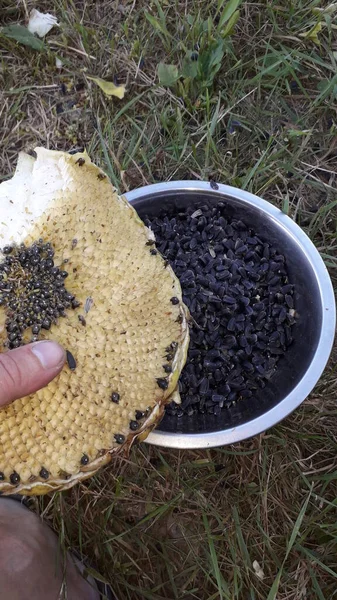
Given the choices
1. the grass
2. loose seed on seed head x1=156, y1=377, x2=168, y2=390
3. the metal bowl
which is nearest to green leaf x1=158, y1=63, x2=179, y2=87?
the grass

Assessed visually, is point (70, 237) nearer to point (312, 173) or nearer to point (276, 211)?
point (276, 211)

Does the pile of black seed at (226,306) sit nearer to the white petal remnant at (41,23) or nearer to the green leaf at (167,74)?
the green leaf at (167,74)

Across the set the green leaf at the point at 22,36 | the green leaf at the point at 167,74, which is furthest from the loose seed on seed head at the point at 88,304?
the green leaf at the point at 22,36

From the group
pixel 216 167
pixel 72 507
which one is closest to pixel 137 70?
pixel 216 167

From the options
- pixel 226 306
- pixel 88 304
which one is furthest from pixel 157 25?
pixel 88 304

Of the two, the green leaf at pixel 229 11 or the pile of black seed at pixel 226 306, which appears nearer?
the pile of black seed at pixel 226 306

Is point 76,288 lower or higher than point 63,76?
higher
